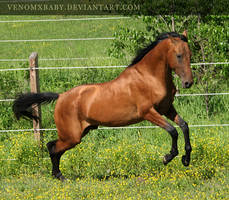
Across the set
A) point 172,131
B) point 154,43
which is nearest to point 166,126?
point 172,131

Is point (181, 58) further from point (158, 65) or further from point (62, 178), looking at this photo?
point (62, 178)

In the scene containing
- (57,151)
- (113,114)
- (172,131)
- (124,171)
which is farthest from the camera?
(124,171)

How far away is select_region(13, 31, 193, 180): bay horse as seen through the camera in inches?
192

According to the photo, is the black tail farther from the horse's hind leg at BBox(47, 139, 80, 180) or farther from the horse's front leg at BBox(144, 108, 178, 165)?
the horse's front leg at BBox(144, 108, 178, 165)

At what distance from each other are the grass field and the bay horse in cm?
53

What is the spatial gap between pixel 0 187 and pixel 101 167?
1.48 metres

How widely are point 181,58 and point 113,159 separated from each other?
2247 mm

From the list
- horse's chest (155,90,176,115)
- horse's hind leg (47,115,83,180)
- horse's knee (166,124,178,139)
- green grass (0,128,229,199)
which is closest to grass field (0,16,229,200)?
green grass (0,128,229,199)

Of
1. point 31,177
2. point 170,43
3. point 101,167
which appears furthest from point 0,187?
point 170,43

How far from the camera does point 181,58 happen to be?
4.73 metres

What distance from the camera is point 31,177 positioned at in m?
6.27

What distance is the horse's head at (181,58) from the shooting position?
468 cm

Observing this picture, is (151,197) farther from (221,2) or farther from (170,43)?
(221,2)

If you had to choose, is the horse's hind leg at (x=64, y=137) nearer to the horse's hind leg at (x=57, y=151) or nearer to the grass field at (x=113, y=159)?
the horse's hind leg at (x=57, y=151)
